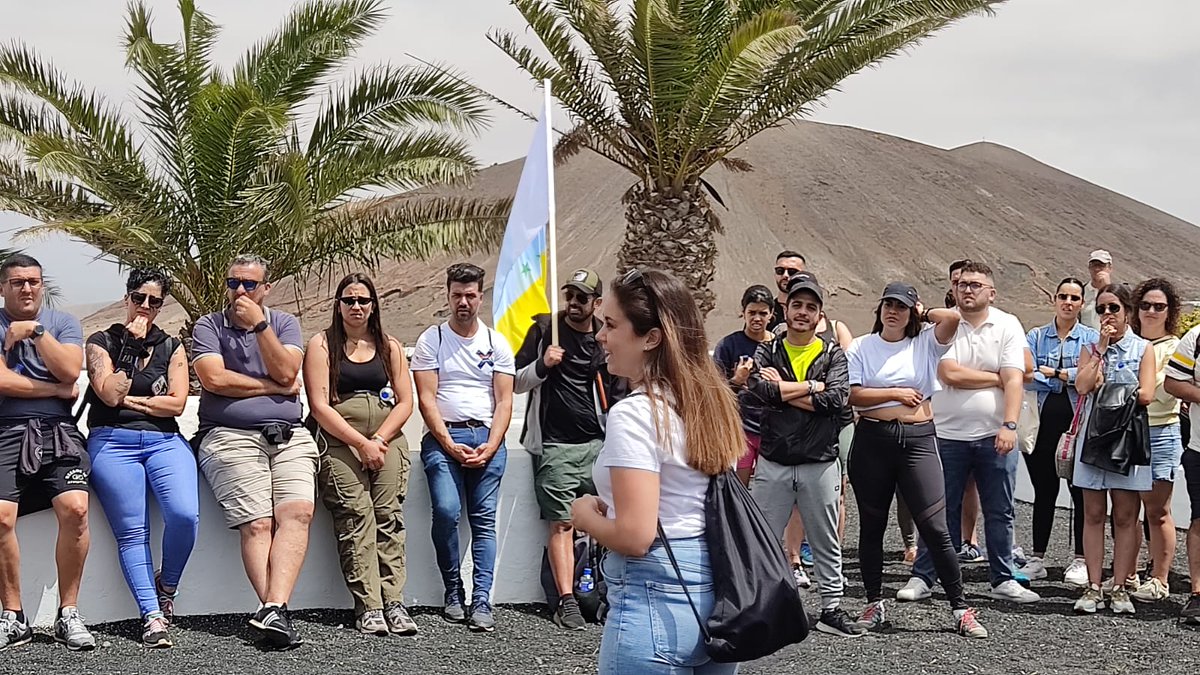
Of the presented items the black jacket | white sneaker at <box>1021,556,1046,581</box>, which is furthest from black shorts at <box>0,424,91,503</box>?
white sneaker at <box>1021,556,1046,581</box>

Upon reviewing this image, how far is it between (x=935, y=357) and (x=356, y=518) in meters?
3.13

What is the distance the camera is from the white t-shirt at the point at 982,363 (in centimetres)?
689

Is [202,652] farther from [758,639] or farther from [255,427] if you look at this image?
[758,639]

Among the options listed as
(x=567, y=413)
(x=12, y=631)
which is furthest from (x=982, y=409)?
(x=12, y=631)

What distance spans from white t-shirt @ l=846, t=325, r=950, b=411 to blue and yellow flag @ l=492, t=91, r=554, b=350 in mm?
1782

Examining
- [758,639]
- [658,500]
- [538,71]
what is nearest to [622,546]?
[658,500]

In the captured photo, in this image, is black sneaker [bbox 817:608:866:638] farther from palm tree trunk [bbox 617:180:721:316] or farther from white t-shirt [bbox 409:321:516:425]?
palm tree trunk [bbox 617:180:721:316]

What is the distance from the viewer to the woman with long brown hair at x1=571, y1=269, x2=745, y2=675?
288cm

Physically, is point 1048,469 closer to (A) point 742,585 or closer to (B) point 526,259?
(B) point 526,259

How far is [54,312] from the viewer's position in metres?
6.21

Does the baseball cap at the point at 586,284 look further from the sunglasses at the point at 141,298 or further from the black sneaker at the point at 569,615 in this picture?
the sunglasses at the point at 141,298

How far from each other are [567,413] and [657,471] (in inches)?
157

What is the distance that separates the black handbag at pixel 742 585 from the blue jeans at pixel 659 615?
0.02 meters

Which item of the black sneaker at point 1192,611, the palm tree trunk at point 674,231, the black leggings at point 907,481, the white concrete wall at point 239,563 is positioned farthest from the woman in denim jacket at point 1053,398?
the palm tree trunk at point 674,231
